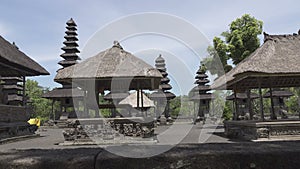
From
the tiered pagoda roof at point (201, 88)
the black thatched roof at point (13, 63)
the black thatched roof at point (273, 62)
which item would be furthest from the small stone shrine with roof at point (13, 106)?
the tiered pagoda roof at point (201, 88)

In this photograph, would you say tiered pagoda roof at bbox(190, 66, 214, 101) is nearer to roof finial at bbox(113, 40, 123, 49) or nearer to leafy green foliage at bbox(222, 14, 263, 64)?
leafy green foliage at bbox(222, 14, 263, 64)

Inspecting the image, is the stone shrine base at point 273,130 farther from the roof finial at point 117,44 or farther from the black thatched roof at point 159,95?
the black thatched roof at point 159,95

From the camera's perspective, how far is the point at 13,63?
39.1 ft

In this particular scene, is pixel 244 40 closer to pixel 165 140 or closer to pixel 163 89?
pixel 165 140

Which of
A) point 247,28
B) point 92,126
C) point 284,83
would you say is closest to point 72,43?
point 247,28

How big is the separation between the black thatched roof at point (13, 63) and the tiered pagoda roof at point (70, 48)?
1388 cm

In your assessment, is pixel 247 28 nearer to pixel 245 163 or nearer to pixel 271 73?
pixel 271 73

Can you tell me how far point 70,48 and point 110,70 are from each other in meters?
22.0

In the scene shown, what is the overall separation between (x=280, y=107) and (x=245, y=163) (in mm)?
29666

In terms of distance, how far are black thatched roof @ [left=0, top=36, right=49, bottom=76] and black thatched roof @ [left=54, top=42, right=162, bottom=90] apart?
323 centimetres

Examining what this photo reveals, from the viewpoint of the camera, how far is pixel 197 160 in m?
1.71

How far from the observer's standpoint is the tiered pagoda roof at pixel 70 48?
29.5m

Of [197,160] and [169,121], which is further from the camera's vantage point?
[169,121]

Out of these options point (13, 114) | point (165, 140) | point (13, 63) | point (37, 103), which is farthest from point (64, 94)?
point (37, 103)
